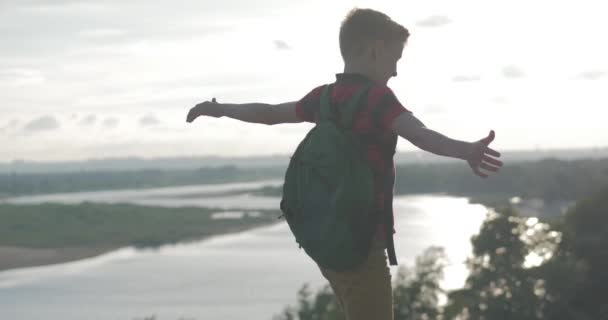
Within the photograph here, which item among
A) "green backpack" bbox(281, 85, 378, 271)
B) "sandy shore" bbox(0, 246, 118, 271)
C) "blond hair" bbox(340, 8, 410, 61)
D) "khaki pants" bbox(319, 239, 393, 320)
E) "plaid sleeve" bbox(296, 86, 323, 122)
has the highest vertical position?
"sandy shore" bbox(0, 246, 118, 271)

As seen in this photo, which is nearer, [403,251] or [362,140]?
[362,140]

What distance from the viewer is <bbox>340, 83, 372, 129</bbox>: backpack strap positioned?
253cm

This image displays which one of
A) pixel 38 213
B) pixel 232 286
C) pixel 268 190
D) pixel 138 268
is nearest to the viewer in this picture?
pixel 232 286

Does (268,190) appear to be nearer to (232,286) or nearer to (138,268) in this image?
(138,268)

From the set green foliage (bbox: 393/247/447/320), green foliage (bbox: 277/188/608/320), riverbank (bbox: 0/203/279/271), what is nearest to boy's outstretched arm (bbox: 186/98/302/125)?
green foliage (bbox: 277/188/608/320)

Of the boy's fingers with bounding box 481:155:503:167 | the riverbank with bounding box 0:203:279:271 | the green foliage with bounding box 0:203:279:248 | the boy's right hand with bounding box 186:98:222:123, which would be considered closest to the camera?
the boy's fingers with bounding box 481:155:503:167

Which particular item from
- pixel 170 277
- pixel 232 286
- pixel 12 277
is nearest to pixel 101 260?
pixel 12 277

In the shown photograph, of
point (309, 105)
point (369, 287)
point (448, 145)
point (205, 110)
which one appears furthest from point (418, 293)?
point (448, 145)

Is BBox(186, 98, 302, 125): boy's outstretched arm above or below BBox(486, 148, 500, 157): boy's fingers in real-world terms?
above

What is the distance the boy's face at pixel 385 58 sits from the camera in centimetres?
255

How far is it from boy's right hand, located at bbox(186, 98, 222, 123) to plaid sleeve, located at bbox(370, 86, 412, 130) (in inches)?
33.7

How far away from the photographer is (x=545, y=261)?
25.0 metres

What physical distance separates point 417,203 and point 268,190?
55.2m

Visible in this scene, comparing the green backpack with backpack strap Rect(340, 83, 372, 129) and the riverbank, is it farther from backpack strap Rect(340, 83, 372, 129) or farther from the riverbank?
the riverbank
